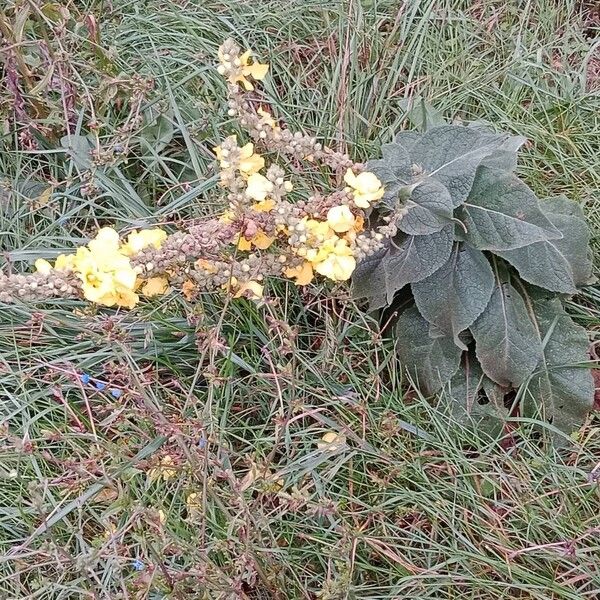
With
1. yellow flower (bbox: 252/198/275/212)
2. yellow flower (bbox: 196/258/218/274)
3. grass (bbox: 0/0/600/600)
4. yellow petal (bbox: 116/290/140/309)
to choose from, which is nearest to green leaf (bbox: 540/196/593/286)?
grass (bbox: 0/0/600/600)

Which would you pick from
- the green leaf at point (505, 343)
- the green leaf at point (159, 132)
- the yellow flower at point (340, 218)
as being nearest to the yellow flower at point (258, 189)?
the yellow flower at point (340, 218)

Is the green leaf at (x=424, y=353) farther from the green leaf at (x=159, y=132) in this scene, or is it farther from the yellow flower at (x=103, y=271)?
the green leaf at (x=159, y=132)

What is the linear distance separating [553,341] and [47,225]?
54.8 inches

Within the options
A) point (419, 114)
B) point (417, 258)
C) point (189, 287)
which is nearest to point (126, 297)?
point (189, 287)

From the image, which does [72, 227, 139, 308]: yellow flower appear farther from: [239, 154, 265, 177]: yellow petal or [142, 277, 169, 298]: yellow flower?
[239, 154, 265, 177]: yellow petal

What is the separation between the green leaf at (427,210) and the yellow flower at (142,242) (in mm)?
488

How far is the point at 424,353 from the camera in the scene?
163cm

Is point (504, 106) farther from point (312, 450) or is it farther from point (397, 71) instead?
point (312, 450)

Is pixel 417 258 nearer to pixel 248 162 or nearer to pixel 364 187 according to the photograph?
pixel 364 187

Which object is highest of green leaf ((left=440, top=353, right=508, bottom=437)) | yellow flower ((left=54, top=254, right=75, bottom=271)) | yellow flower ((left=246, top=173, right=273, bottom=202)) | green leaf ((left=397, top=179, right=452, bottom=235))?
yellow flower ((left=246, top=173, right=273, bottom=202))

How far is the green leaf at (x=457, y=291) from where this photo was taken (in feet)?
5.04

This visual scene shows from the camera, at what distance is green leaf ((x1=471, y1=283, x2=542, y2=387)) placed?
1585mm

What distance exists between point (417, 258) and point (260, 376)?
1.39 ft

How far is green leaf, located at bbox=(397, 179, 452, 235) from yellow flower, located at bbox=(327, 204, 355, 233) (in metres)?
0.20
